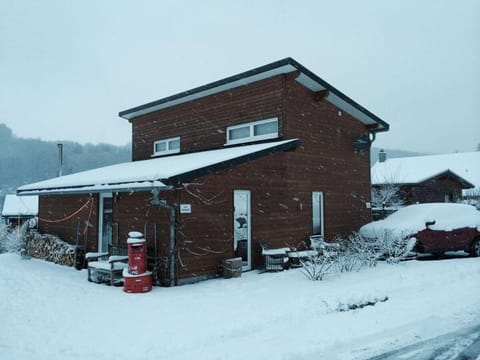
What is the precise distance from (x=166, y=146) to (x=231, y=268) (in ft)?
27.2

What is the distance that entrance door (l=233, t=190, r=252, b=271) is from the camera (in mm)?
10273

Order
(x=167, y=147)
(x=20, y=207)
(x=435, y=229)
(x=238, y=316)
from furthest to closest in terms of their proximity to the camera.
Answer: (x=20, y=207) < (x=167, y=147) < (x=435, y=229) < (x=238, y=316)

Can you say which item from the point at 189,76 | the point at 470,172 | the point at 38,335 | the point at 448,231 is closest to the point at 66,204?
the point at 38,335

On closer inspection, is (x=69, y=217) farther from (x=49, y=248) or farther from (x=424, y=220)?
(x=424, y=220)

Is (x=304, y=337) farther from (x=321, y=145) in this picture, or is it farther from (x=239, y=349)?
(x=321, y=145)

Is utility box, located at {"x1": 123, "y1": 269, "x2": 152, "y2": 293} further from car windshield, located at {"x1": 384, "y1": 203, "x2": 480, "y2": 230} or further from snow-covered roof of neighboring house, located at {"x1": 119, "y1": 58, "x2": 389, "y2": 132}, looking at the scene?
car windshield, located at {"x1": 384, "y1": 203, "x2": 480, "y2": 230}

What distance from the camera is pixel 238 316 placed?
6324 millimetres

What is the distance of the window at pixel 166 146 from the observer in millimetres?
15781

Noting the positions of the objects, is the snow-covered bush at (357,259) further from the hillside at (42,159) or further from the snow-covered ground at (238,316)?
the hillside at (42,159)

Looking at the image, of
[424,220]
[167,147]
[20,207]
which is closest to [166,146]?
Answer: [167,147]

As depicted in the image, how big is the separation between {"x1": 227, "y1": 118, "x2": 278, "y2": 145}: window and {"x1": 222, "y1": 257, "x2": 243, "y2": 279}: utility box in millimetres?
4447

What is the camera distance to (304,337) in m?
5.36

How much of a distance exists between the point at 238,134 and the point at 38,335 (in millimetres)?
9129

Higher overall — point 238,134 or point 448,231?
point 238,134
